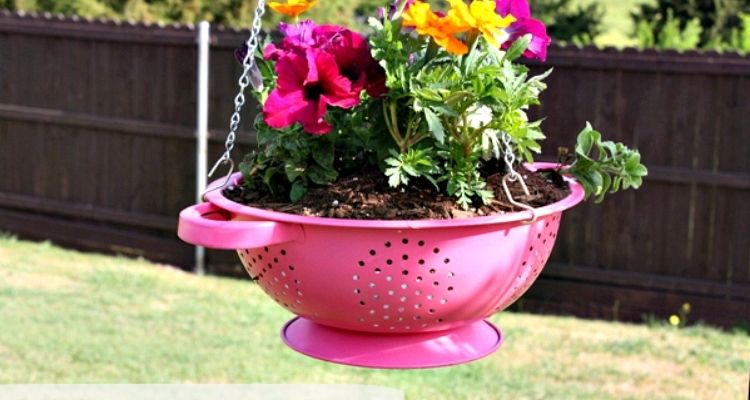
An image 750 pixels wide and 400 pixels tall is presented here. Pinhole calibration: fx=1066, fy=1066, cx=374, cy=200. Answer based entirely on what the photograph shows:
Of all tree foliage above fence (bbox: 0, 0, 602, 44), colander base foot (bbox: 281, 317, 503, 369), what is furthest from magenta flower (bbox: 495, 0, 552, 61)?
tree foliage above fence (bbox: 0, 0, 602, 44)

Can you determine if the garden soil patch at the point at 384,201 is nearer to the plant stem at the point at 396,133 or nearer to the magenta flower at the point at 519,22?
the plant stem at the point at 396,133

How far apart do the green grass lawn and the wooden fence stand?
0.32 m

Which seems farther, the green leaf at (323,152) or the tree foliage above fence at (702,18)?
the tree foliage above fence at (702,18)

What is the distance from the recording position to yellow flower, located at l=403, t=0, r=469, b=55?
149 centimetres

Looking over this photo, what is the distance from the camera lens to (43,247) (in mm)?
7492

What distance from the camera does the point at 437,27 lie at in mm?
1500

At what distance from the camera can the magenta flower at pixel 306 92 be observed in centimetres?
157

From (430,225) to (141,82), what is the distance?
5857 millimetres

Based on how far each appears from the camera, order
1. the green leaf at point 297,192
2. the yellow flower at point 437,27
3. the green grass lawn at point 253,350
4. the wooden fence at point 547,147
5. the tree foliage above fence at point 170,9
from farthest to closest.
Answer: the tree foliage above fence at point 170,9 → the wooden fence at point 547,147 → the green grass lawn at point 253,350 → the green leaf at point 297,192 → the yellow flower at point 437,27

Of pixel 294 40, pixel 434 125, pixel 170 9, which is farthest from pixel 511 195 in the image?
pixel 170 9

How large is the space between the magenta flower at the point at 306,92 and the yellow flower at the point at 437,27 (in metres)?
0.15

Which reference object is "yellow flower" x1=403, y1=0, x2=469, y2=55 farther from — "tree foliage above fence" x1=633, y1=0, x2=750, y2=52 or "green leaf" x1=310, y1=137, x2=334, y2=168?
"tree foliage above fence" x1=633, y1=0, x2=750, y2=52

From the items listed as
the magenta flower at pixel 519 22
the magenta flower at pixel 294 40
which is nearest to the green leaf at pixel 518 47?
the magenta flower at pixel 519 22

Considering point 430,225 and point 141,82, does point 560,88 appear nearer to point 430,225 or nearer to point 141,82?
point 141,82
